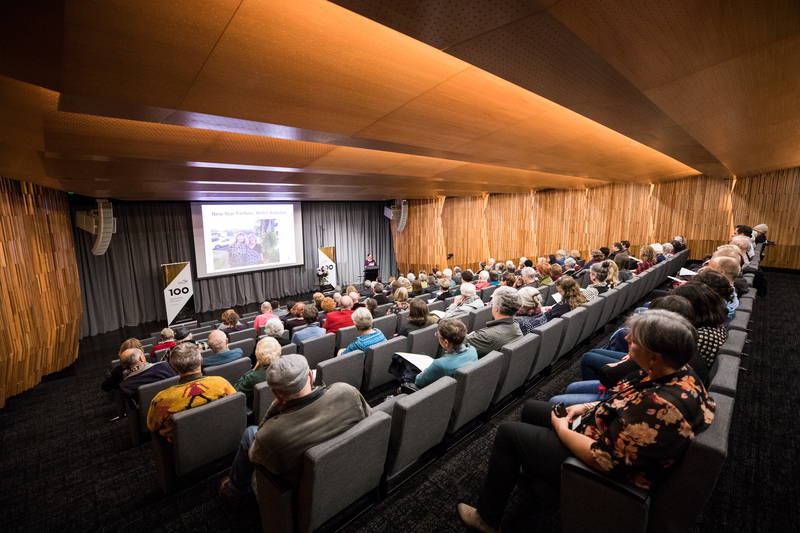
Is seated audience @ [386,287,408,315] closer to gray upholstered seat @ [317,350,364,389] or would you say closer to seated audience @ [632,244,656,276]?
gray upholstered seat @ [317,350,364,389]

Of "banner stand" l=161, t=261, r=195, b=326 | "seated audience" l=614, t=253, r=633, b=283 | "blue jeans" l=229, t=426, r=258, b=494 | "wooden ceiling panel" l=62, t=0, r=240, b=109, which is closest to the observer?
"wooden ceiling panel" l=62, t=0, r=240, b=109

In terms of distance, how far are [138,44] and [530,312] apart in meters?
3.69

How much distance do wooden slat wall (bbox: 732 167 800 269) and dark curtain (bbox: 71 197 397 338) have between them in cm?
1312

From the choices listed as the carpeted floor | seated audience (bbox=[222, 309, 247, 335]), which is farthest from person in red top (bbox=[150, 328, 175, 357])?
the carpeted floor

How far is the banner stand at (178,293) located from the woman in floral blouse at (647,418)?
1112 centimetres

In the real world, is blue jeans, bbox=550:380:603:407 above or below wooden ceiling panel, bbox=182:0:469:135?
below

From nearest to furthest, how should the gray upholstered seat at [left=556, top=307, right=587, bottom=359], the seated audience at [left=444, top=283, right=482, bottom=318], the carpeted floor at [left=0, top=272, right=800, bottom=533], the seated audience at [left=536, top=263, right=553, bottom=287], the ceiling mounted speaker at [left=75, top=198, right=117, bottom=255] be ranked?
the carpeted floor at [left=0, top=272, right=800, bottom=533] → the gray upholstered seat at [left=556, top=307, right=587, bottom=359] → the seated audience at [left=444, top=283, right=482, bottom=318] → the seated audience at [left=536, top=263, right=553, bottom=287] → the ceiling mounted speaker at [left=75, top=198, right=117, bottom=255]

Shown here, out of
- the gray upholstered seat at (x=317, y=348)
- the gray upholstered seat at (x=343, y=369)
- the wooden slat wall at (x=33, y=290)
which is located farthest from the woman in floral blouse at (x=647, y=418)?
the wooden slat wall at (x=33, y=290)

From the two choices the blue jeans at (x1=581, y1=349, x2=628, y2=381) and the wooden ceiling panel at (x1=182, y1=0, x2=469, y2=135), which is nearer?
the wooden ceiling panel at (x1=182, y1=0, x2=469, y2=135)

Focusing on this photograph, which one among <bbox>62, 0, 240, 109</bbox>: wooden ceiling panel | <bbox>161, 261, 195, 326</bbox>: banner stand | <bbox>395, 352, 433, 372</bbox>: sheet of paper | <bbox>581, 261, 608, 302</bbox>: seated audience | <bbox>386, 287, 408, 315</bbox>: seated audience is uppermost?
<bbox>62, 0, 240, 109</bbox>: wooden ceiling panel

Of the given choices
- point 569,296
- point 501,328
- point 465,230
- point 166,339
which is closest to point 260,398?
point 501,328

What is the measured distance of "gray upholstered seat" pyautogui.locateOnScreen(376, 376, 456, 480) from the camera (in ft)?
6.36

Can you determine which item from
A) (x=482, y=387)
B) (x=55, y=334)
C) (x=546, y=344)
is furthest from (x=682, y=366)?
(x=55, y=334)

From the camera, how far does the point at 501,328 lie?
288 centimetres
